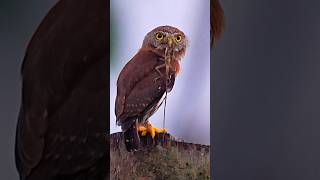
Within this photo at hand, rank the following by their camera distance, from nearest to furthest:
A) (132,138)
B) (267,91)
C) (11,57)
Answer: (11,57), (132,138), (267,91)

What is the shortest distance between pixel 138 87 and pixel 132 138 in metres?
0.29

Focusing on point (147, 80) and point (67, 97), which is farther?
point (147, 80)

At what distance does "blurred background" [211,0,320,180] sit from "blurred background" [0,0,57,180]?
108cm

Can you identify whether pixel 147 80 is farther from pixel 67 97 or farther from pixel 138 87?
pixel 67 97

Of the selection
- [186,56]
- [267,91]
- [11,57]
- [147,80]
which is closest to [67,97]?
[11,57]

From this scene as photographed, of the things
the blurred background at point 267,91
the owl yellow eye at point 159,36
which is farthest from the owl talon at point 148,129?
the owl yellow eye at point 159,36

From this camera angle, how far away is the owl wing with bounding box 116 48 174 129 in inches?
109

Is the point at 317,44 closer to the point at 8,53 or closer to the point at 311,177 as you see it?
the point at 311,177

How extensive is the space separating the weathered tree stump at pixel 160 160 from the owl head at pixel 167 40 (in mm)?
492

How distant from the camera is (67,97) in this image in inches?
106

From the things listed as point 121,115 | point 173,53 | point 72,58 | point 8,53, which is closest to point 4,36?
point 8,53

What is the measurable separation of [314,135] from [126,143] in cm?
117

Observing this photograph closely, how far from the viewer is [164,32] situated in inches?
112

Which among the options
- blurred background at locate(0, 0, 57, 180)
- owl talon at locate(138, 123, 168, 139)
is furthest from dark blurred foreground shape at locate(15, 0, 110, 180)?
owl talon at locate(138, 123, 168, 139)
